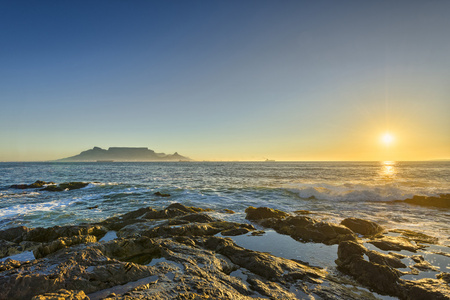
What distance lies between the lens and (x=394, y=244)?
30.0 ft

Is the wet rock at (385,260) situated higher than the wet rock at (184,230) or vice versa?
the wet rock at (385,260)

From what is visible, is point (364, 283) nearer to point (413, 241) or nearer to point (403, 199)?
point (413, 241)

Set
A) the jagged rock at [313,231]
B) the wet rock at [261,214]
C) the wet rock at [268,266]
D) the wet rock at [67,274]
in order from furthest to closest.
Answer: the wet rock at [261,214]
the jagged rock at [313,231]
the wet rock at [268,266]
the wet rock at [67,274]

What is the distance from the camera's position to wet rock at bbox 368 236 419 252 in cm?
888

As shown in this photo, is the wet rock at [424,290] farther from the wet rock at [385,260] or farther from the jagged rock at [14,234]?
the jagged rock at [14,234]

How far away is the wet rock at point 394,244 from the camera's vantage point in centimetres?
888

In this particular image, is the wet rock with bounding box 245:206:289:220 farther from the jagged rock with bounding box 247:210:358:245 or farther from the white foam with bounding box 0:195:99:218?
the white foam with bounding box 0:195:99:218

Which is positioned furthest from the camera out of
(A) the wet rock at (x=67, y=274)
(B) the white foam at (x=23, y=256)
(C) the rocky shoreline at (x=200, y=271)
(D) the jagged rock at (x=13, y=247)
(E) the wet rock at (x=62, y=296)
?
(D) the jagged rock at (x=13, y=247)

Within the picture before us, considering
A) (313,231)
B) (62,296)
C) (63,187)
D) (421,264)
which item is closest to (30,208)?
(63,187)

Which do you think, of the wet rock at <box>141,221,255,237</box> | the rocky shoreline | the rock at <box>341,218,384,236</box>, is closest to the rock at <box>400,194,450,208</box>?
the rock at <box>341,218,384,236</box>

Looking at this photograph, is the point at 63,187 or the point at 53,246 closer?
the point at 53,246

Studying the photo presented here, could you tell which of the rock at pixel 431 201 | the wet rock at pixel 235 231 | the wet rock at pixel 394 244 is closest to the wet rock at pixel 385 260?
the wet rock at pixel 394 244

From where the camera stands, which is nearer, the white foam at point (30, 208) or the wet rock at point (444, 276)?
the wet rock at point (444, 276)

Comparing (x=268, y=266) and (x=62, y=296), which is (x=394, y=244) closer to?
(x=268, y=266)
